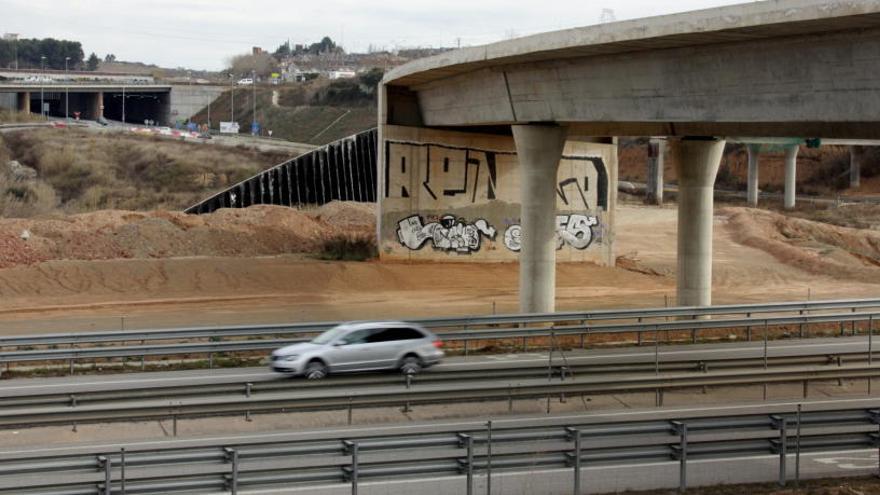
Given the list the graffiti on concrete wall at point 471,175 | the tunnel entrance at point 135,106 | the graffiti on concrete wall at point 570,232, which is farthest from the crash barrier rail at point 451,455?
the tunnel entrance at point 135,106

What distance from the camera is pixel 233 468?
15695 millimetres

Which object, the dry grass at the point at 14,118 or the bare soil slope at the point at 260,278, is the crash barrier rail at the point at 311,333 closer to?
the bare soil slope at the point at 260,278


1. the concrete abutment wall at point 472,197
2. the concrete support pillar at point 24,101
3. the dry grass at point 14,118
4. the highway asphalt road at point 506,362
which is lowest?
the highway asphalt road at point 506,362

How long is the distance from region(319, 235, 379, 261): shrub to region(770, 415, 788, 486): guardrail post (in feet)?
113

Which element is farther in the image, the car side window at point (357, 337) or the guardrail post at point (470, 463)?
the car side window at point (357, 337)

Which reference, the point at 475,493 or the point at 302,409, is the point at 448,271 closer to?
the point at 302,409

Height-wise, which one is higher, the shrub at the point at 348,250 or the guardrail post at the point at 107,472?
the shrub at the point at 348,250

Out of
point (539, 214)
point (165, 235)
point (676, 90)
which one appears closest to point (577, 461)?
point (676, 90)

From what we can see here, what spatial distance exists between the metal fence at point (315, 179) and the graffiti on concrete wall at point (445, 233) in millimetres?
12246

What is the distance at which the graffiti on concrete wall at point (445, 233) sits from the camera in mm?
52281

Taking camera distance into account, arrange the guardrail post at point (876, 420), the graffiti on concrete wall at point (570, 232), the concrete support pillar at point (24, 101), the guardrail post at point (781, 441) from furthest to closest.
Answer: the concrete support pillar at point (24, 101) → the graffiti on concrete wall at point (570, 232) → the guardrail post at point (876, 420) → the guardrail post at point (781, 441)

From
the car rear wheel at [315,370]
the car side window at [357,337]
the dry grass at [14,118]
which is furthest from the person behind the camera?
the dry grass at [14,118]

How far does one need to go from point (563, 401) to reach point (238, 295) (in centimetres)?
2189

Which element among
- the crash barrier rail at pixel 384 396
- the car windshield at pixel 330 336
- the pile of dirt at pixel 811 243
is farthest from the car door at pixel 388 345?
the pile of dirt at pixel 811 243
